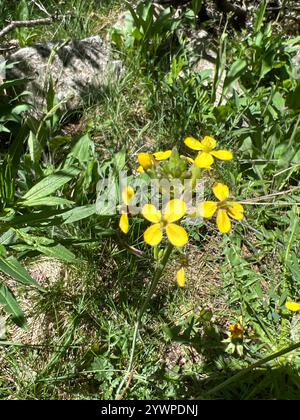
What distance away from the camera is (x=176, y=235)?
1.31 metres

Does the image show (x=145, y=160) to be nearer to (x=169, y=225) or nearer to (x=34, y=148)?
(x=169, y=225)

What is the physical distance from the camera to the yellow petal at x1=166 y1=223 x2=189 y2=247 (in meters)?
1.29

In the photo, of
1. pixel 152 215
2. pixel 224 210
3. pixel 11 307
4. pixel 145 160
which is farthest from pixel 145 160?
pixel 11 307

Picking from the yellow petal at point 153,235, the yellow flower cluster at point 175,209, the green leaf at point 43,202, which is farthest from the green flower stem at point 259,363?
the green leaf at point 43,202

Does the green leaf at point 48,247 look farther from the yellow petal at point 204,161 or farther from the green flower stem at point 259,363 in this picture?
the green flower stem at point 259,363

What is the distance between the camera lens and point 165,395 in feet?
5.74

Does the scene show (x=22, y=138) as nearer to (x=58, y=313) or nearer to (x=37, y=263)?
(x=37, y=263)

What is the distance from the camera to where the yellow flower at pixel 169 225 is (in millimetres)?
1299

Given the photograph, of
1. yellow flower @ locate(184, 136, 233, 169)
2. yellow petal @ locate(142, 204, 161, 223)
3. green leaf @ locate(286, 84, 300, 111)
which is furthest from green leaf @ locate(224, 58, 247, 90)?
yellow petal @ locate(142, 204, 161, 223)

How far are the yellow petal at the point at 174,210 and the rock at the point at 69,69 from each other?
4.31 ft

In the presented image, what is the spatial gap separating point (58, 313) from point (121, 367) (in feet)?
1.09

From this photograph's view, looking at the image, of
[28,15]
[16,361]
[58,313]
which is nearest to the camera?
[16,361]

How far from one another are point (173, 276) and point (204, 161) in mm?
772
